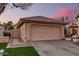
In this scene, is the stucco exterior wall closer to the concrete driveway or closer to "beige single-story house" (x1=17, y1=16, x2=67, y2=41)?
"beige single-story house" (x1=17, y1=16, x2=67, y2=41)

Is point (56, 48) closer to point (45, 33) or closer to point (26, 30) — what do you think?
point (45, 33)

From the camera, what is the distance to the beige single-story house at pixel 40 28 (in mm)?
4832

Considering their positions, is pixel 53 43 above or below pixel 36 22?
below

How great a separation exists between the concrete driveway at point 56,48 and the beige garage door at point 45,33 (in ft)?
0.49

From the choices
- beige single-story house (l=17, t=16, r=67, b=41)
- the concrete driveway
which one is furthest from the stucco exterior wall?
the concrete driveway

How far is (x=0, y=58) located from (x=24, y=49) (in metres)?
0.64

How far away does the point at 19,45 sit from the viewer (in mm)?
4898

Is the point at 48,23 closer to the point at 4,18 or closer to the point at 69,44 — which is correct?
the point at 69,44

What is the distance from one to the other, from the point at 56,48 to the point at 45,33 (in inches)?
20.8

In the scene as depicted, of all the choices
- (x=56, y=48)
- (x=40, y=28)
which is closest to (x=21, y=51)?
(x=40, y=28)

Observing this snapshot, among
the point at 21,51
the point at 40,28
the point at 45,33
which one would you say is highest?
the point at 40,28

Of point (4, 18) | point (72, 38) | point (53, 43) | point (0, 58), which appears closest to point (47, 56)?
point (53, 43)

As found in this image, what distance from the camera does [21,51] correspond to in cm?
474

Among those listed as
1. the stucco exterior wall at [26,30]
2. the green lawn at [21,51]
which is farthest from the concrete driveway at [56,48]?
the stucco exterior wall at [26,30]
